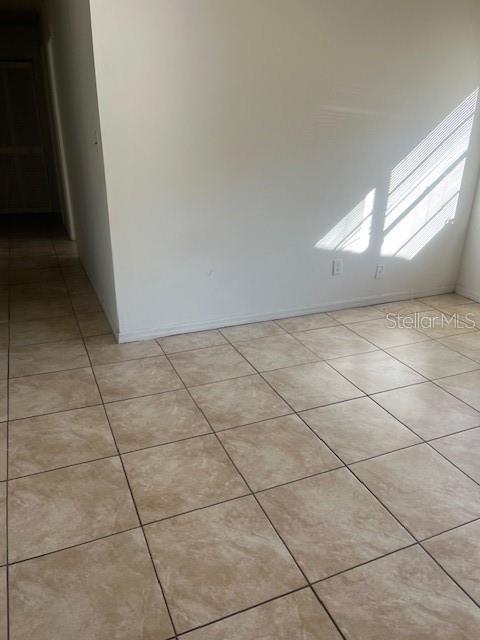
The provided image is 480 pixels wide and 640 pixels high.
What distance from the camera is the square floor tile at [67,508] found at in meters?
1.53

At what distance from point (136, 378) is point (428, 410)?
1.52m

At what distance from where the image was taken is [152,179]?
2664mm

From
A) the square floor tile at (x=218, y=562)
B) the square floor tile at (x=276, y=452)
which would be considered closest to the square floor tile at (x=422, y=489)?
the square floor tile at (x=276, y=452)

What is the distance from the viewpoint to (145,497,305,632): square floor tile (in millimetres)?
1335

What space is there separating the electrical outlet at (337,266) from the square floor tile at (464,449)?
156 cm

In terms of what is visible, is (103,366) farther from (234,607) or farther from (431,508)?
(431,508)

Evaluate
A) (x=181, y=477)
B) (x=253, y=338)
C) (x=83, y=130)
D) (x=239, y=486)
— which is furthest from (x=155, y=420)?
(x=83, y=130)

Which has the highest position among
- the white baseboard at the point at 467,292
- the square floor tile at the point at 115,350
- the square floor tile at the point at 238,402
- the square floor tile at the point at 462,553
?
the white baseboard at the point at 467,292

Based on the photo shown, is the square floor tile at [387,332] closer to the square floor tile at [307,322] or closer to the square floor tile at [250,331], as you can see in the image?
the square floor tile at [307,322]

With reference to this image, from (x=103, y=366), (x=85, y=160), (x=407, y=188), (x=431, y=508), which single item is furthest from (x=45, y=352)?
(x=407, y=188)

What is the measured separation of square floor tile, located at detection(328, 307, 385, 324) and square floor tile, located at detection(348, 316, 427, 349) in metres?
0.07

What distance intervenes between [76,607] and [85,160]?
2.90m

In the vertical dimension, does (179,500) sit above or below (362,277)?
below

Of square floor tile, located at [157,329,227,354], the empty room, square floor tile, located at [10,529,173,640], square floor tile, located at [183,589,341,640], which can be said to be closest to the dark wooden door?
the empty room
